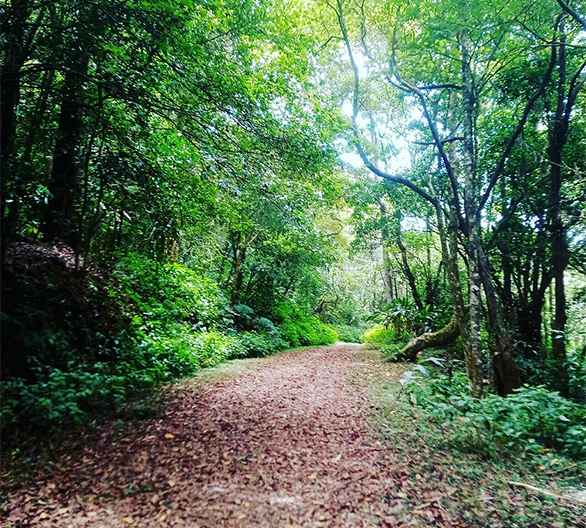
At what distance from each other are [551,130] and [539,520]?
25.2 feet

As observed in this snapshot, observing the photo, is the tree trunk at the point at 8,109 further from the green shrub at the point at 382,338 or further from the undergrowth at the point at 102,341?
the green shrub at the point at 382,338

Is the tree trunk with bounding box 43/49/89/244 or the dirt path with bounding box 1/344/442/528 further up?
the tree trunk with bounding box 43/49/89/244

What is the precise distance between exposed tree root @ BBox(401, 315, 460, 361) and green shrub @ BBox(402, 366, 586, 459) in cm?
497

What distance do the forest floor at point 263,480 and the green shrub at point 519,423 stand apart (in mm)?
559

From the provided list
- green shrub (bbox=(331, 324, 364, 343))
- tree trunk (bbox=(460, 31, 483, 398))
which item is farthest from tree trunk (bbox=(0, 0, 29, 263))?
green shrub (bbox=(331, 324, 364, 343))

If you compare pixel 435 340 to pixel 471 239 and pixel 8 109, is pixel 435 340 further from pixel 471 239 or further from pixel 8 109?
pixel 8 109

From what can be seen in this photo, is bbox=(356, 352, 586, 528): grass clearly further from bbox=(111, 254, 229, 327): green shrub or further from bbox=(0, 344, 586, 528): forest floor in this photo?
bbox=(111, 254, 229, 327): green shrub

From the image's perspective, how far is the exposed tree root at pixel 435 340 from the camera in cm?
956

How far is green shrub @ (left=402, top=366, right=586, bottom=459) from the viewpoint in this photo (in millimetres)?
3744

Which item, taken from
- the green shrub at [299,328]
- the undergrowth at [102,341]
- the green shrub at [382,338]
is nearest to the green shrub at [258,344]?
the undergrowth at [102,341]

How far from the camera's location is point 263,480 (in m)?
3.14

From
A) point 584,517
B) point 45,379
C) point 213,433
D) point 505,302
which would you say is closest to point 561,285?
point 505,302

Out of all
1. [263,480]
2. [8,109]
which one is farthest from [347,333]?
[8,109]

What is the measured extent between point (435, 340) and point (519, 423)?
5813mm
